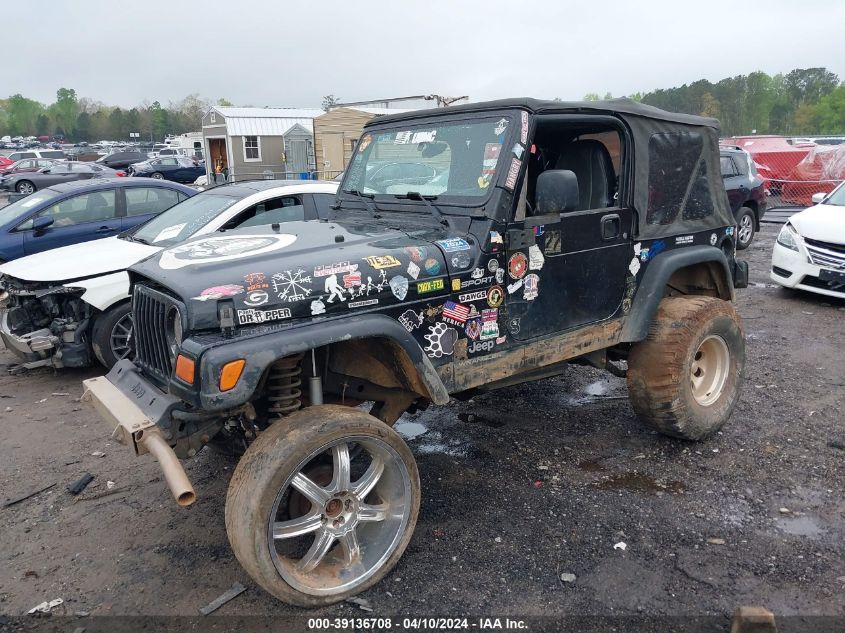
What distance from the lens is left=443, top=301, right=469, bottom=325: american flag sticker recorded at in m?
3.41

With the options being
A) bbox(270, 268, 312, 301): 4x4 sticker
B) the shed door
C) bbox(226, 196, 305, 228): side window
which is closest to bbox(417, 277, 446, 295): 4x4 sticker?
bbox(270, 268, 312, 301): 4x4 sticker

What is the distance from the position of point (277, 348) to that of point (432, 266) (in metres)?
0.94

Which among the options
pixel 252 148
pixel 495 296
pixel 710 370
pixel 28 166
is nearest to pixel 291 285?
pixel 495 296

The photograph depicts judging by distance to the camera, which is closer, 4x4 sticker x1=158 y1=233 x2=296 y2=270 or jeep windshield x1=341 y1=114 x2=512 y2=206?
4x4 sticker x1=158 y1=233 x2=296 y2=270

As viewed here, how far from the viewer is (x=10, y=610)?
3.16 m

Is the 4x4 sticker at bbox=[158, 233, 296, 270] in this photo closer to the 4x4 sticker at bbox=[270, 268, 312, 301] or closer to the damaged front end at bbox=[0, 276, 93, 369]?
the 4x4 sticker at bbox=[270, 268, 312, 301]

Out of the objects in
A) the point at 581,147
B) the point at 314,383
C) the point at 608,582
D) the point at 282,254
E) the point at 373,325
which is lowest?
the point at 608,582

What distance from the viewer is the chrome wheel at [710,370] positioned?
4.82 metres

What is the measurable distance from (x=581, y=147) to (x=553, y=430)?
6.98 feet

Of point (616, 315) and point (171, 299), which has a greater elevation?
point (171, 299)

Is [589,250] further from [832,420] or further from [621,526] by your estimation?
[832,420]

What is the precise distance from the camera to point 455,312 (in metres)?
3.44

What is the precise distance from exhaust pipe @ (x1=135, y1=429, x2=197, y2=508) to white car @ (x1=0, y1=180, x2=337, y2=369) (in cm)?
295

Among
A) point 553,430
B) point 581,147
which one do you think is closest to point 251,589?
point 553,430
